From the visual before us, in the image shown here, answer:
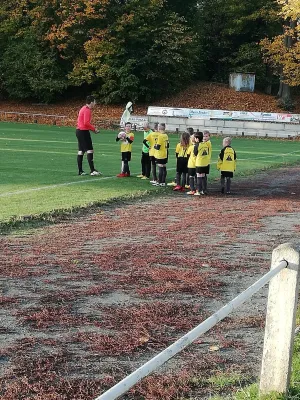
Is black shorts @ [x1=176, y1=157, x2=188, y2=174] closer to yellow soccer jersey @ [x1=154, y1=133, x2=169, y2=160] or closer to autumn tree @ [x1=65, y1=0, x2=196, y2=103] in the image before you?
yellow soccer jersey @ [x1=154, y1=133, x2=169, y2=160]

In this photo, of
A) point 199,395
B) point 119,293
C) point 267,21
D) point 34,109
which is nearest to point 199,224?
point 119,293

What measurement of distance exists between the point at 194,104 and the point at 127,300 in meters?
54.1

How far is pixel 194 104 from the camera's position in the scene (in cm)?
6025

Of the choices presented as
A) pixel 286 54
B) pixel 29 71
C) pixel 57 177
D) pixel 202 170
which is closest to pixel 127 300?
pixel 202 170

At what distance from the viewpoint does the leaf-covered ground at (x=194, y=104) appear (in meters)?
58.7

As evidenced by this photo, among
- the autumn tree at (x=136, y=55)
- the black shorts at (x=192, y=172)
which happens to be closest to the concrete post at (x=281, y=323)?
the black shorts at (x=192, y=172)

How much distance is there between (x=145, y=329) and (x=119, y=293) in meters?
1.26

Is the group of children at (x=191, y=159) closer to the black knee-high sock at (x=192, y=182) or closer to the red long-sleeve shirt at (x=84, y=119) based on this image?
the black knee-high sock at (x=192, y=182)

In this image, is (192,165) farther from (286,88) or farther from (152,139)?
(286,88)

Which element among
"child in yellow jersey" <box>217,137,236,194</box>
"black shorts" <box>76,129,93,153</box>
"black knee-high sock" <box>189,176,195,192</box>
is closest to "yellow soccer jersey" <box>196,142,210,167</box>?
"black knee-high sock" <box>189,176,195,192</box>

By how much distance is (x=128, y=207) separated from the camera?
1422 centimetres

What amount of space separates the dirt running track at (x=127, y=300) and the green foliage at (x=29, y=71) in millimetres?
48475

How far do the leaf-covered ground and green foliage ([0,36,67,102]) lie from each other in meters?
1.21

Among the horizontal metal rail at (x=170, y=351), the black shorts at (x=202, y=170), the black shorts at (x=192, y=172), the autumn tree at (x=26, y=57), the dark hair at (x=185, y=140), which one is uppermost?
the autumn tree at (x=26, y=57)
